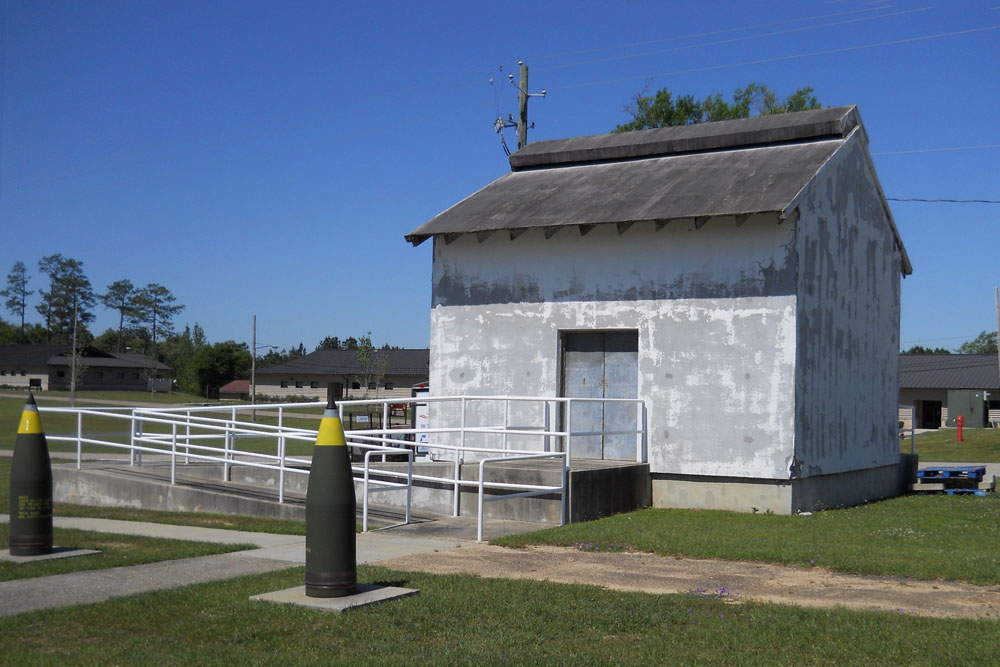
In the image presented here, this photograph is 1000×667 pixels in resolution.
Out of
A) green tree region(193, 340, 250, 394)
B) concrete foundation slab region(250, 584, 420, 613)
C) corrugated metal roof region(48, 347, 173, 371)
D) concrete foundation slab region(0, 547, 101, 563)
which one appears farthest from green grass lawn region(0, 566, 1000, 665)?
corrugated metal roof region(48, 347, 173, 371)

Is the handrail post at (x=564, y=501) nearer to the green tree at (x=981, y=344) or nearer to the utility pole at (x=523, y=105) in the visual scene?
the utility pole at (x=523, y=105)

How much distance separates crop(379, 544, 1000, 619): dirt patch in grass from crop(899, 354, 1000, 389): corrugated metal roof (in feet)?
200

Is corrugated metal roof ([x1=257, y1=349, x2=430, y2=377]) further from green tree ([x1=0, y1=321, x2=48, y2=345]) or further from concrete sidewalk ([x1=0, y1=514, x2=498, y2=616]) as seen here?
concrete sidewalk ([x1=0, y1=514, x2=498, y2=616])

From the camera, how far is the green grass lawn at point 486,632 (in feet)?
21.1

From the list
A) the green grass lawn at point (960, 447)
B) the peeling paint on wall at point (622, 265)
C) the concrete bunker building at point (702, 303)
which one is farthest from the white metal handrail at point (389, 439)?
the green grass lawn at point (960, 447)

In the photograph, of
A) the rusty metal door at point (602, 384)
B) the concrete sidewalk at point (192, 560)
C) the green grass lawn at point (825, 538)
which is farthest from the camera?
the rusty metal door at point (602, 384)

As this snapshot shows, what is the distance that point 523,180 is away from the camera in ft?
70.8

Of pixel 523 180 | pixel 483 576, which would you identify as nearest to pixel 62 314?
pixel 523 180

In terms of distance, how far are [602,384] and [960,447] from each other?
32.1 m

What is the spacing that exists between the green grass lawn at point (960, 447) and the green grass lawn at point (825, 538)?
2494cm

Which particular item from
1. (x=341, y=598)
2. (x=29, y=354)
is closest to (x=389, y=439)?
(x=341, y=598)

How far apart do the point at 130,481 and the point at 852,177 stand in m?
14.4

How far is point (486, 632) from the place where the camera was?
23.4 ft

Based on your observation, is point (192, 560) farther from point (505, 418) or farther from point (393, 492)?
point (505, 418)
